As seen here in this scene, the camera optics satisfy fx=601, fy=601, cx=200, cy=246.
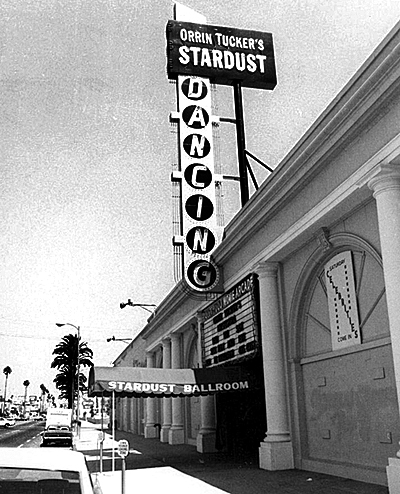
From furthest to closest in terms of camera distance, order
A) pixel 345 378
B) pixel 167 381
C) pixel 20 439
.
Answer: pixel 20 439 < pixel 167 381 < pixel 345 378

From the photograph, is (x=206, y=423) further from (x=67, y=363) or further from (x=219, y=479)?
(x=67, y=363)

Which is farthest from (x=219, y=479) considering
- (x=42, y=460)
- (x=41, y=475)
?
(x=41, y=475)

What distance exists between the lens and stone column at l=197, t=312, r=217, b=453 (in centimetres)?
2515

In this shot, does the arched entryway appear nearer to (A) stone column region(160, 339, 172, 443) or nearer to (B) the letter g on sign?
(B) the letter g on sign

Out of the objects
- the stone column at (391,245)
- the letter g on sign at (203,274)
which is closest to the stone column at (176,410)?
the letter g on sign at (203,274)

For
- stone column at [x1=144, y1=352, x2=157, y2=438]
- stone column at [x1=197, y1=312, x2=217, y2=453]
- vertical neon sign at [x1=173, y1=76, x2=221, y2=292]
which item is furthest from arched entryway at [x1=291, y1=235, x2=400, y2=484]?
stone column at [x1=144, y1=352, x2=157, y2=438]

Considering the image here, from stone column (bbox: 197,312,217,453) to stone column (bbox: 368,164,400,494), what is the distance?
48.4ft

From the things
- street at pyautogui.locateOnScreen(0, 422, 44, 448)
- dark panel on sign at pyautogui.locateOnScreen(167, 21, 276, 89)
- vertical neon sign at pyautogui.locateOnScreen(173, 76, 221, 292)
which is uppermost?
dark panel on sign at pyautogui.locateOnScreen(167, 21, 276, 89)

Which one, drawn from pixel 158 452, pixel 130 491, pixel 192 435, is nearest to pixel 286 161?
pixel 130 491

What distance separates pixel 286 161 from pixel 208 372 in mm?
7585

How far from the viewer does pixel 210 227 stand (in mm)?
21609

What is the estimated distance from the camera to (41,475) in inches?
159

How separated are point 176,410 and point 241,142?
15.3 metres

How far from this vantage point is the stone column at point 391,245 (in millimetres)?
11133
